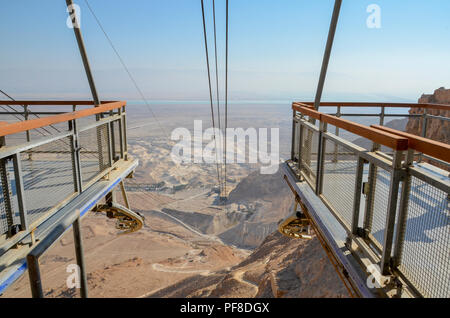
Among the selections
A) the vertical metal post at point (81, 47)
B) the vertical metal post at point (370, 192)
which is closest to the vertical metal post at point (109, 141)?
the vertical metal post at point (81, 47)

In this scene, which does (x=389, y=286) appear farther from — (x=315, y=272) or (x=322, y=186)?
(x=315, y=272)

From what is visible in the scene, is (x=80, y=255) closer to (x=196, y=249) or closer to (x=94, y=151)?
(x=94, y=151)

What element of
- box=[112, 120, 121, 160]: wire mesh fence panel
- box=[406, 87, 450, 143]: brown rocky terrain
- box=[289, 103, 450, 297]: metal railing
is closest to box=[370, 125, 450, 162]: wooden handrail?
box=[289, 103, 450, 297]: metal railing

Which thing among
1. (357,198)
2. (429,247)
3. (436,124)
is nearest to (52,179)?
(357,198)

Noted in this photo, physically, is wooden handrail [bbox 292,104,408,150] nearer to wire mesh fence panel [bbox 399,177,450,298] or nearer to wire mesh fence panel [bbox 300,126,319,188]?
Result: wire mesh fence panel [bbox 399,177,450,298]

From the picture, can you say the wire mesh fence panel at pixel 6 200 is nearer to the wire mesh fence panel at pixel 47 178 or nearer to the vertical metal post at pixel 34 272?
the wire mesh fence panel at pixel 47 178
